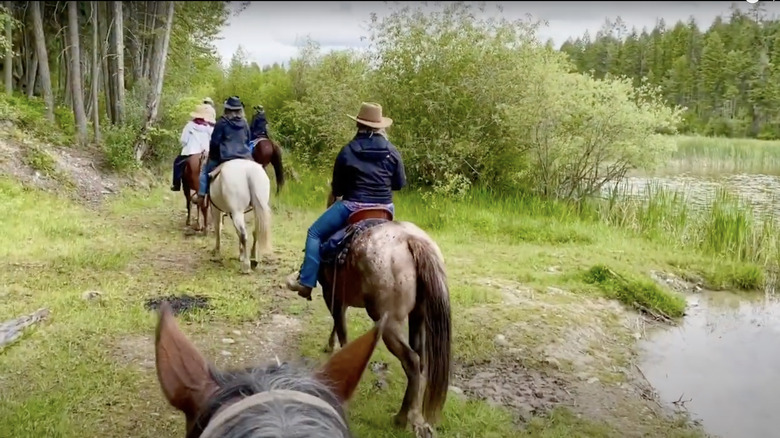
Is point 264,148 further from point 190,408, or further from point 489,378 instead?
point 190,408

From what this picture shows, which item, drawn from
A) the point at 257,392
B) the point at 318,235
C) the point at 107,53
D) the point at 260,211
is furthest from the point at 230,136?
the point at 107,53

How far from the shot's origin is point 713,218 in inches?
348

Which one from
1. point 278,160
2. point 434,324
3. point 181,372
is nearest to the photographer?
point 181,372

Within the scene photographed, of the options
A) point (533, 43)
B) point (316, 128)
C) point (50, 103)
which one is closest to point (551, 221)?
point (533, 43)

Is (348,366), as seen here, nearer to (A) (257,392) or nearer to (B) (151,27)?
(A) (257,392)

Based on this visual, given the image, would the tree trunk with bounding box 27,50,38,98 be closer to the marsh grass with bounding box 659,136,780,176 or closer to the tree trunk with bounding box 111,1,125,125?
the tree trunk with bounding box 111,1,125,125

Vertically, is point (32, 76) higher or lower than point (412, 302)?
higher

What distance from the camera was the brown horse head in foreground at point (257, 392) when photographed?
3.26 ft

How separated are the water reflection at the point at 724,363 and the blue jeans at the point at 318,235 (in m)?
2.68

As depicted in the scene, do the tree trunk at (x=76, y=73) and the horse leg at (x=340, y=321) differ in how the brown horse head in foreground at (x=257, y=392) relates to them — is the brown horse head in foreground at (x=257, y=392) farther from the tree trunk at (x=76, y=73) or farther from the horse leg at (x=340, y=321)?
the tree trunk at (x=76, y=73)

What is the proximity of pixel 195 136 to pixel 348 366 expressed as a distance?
8.08 metres

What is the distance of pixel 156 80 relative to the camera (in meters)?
12.8

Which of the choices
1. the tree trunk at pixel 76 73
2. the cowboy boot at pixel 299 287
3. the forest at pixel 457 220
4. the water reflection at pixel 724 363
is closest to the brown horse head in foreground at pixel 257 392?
the forest at pixel 457 220

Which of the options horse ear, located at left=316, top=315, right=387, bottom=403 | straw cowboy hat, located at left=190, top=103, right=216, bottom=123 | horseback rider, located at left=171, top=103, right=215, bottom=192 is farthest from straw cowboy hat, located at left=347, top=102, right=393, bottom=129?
straw cowboy hat, located at left=190, top=103, right=216, bottom=123
